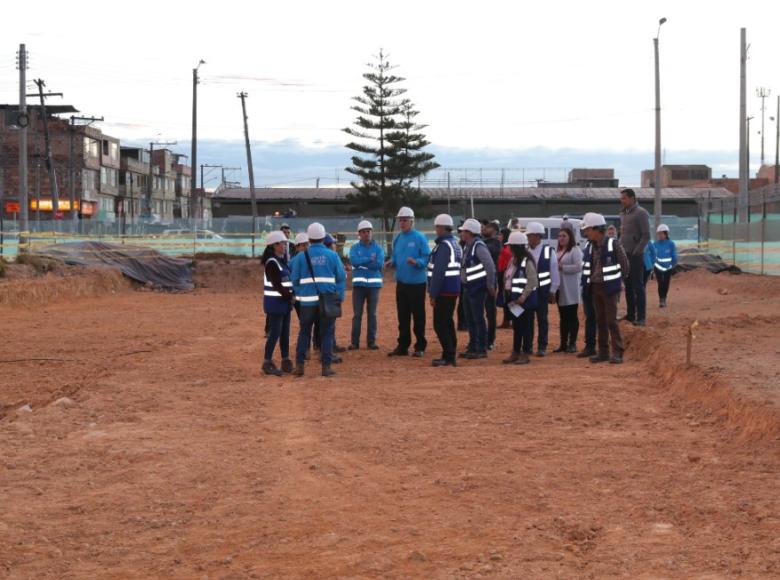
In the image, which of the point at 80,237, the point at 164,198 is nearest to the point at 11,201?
the point at 164,198

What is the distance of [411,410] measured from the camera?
34.7 ft

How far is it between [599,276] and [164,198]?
116660mm

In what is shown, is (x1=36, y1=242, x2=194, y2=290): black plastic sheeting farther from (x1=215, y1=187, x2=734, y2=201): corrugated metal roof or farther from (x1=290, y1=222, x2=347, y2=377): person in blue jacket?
(x1=215, y1=187, x2=734, y2=201): corrugated metal roof

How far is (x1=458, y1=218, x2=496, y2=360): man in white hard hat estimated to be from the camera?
46.4 feet

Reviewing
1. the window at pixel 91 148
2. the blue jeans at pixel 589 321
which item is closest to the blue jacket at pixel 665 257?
the blue jeans at pixel 589 321

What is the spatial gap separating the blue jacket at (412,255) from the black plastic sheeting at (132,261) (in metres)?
20.6

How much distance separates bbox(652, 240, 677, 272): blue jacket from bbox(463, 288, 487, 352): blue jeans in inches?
340

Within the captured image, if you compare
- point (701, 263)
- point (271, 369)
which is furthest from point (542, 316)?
point (701, 263)

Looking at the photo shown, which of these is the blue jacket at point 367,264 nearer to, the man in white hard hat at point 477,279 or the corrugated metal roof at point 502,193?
the man in white hard hat at point 477,279

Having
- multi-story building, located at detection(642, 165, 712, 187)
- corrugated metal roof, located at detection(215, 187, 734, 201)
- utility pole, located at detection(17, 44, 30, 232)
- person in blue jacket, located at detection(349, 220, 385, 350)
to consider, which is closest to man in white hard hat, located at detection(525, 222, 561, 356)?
person in blue jacket, located at detection(349, 220, 385, 350)

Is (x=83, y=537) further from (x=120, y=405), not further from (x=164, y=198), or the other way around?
(x=164, y=198)

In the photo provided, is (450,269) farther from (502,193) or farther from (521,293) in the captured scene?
(502,193)

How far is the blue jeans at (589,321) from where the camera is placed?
14438 mm

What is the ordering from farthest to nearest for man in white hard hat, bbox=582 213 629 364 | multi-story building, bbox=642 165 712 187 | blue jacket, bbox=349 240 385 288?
multi-story building, bbox=642 165 712 187 → blue jacket, bbox=349 240 385 288 → man in white hard hat, bbox=582 213 629 364
